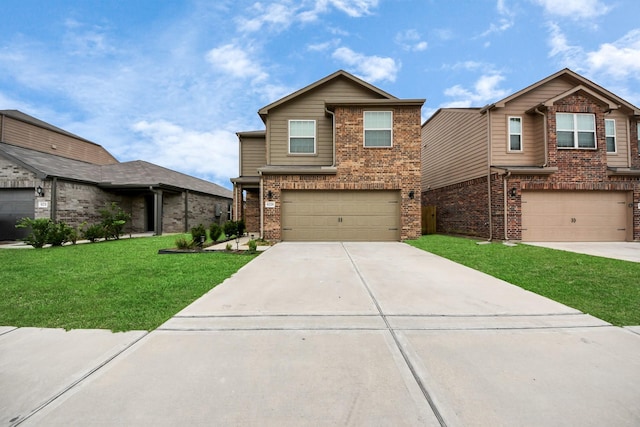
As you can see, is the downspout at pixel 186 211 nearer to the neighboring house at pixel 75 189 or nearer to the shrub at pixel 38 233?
the neighboring house at pixel 75 189

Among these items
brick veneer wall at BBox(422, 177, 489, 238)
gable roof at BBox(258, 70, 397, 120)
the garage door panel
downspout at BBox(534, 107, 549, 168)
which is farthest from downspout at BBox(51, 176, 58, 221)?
downspout at BBox(534, 107, 549, 168)

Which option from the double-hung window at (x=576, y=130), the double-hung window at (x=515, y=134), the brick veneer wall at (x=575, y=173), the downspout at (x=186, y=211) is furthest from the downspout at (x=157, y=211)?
the double-hung window at (x=576, y=130)

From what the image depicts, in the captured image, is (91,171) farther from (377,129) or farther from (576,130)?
Result: (576,130)

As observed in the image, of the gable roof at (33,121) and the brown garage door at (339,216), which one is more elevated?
the gable roof at (33,121)

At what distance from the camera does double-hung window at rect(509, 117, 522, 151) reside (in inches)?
463

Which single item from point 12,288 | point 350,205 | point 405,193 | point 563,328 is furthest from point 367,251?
point 12,288

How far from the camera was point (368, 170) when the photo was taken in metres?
A: 11.1

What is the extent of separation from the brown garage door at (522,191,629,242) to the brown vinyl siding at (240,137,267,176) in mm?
12335

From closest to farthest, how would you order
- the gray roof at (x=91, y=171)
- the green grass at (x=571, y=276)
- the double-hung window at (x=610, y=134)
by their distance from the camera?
1. the green grass at (x=571, y=276)
2. the double-hung window at (x=610, y=134)
3. the gray roof at (x=91, y=171)

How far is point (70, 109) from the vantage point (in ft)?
89.9

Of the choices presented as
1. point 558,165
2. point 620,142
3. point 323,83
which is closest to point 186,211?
point 323,83

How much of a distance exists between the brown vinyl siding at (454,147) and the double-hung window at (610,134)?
17.5ft

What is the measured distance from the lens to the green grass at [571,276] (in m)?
3.67

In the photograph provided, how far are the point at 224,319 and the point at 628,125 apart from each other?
17.9 meters
